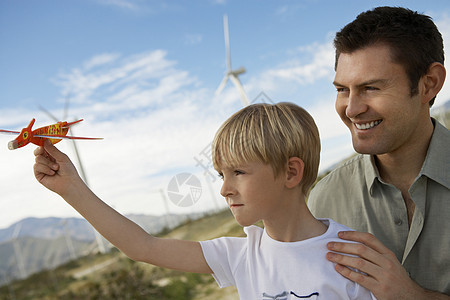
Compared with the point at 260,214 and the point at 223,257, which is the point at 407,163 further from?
the point at 223,257

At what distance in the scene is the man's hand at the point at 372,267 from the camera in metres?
2.42

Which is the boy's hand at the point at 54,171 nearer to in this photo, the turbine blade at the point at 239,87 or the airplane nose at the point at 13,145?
the airplane nose at the point at 13,145

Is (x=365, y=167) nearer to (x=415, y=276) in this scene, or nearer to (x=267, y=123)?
(x=415, y=276)

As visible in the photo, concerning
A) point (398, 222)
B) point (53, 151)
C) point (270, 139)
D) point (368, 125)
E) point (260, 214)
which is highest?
point (53, 151)

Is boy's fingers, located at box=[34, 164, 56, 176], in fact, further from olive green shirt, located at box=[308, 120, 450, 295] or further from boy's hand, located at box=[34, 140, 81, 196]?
olive green shirt, located at box=[308, 120, 450, 295]

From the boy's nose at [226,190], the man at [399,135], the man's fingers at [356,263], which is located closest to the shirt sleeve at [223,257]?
the boy's nose at [226,190]

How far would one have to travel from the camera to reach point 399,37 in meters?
3.33

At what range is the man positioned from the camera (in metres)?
3.22

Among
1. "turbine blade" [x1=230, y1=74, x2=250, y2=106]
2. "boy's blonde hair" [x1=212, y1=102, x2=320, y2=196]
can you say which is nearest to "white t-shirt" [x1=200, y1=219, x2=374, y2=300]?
"boy's blonde hair" [x1=212, y1=102, x2=320, y2=196]

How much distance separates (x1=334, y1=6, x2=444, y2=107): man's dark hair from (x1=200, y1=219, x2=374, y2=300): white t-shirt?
140cm

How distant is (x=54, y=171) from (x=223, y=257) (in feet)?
3.59

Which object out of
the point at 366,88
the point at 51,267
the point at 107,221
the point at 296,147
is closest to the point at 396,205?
the point at 366,88

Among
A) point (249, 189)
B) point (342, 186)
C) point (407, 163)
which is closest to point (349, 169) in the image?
point (342, 186)

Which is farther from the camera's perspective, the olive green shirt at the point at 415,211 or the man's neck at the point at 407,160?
the man's neck at the point at 407,160
